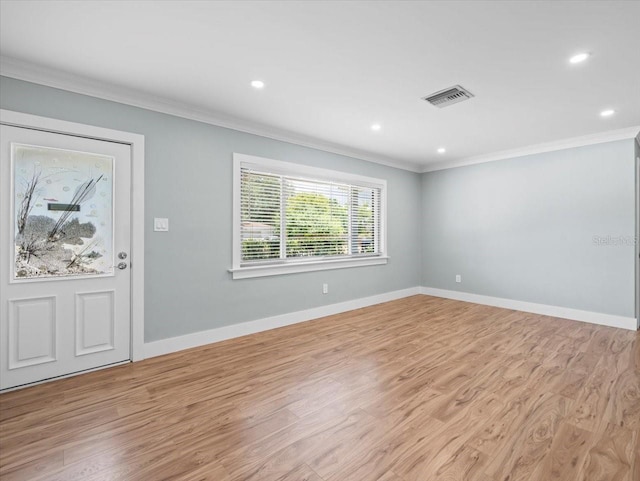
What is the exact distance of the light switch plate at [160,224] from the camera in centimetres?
319

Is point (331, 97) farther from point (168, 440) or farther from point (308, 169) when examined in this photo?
point (168, 440)

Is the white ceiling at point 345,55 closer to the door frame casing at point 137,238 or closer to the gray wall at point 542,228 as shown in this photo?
the door frame casing at point 137,238

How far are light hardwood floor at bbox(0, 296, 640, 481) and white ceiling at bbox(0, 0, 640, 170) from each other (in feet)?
8.52

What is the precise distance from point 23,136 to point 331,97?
2666 millimetres

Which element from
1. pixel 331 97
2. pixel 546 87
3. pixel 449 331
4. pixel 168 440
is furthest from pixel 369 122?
pixel 168 440

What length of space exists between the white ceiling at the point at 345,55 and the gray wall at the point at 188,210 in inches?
8.1

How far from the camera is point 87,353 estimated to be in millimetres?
2809

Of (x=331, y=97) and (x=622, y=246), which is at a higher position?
(x=331, y=97)

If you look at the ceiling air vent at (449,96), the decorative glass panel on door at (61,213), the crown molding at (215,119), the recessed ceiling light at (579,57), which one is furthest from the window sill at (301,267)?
the recessed ceiling light at (579,57)

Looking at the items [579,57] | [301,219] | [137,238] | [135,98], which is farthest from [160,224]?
[579,57]

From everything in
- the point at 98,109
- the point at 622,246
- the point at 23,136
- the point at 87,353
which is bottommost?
the point at 87,353

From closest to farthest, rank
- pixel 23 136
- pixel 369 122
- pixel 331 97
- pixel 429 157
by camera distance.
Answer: pixel 23 136, pixel 331 97, pixel 369 122, pixel 429 157

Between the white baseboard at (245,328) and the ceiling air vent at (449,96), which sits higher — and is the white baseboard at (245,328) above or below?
below

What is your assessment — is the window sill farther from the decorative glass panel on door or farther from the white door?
the decorative glass panel on door
